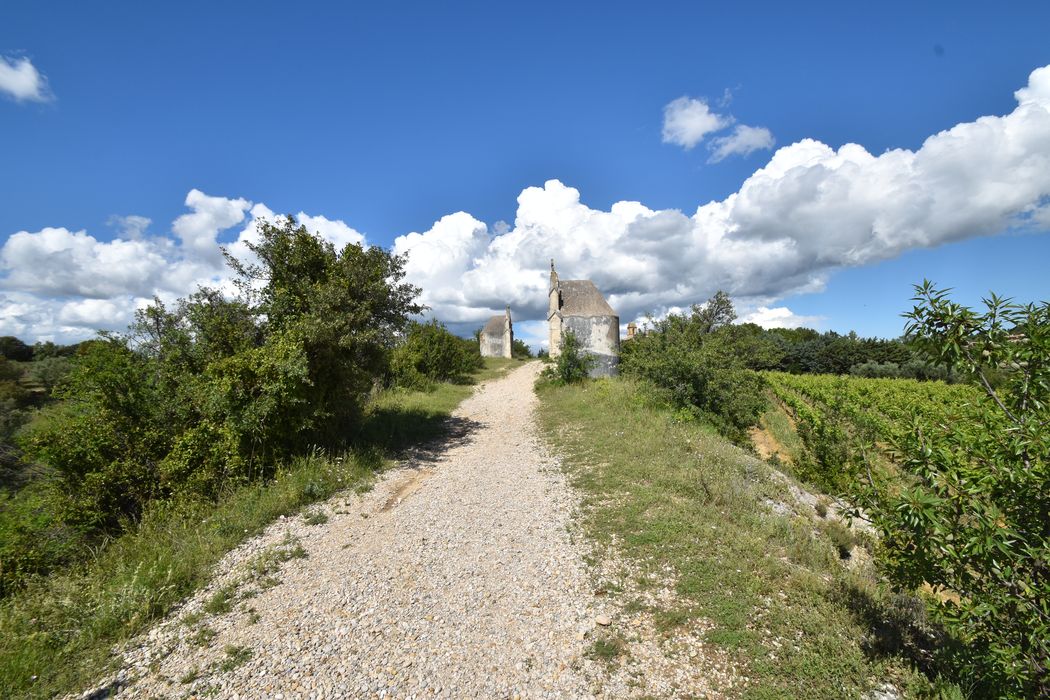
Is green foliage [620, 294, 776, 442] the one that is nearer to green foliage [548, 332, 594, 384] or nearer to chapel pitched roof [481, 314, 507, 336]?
green foliage [548, 332, 594, 384]

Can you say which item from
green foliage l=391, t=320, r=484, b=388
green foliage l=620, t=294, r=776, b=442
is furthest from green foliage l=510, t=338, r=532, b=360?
green foliage l=620, t=294, r=776, b=442

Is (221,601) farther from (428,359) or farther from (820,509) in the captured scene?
→ (428,359)

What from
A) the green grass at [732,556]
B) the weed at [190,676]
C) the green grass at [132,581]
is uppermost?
the green grass at [132,581]

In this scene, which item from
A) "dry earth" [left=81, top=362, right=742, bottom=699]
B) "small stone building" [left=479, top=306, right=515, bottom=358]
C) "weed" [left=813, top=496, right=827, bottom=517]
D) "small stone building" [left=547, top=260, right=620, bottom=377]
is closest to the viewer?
"dry earth" [left=81, top=362, right=742, bottom=699]

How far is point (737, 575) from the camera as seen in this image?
5.34m

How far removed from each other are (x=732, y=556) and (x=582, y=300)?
78.2ft

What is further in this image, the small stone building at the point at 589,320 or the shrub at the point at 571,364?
the small stone building at the point at 589,320

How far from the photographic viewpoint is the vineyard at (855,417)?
3.71m

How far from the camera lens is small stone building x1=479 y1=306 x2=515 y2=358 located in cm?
5519

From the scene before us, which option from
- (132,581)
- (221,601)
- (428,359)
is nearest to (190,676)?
(221,601)

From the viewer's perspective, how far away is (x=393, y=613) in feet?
16.1

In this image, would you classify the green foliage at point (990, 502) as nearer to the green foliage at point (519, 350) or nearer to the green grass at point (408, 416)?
the green grass at point (408, 416)

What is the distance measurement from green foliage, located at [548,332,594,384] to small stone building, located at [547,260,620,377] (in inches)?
31.9

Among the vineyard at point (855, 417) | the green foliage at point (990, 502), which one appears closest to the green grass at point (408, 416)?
the vineyard at point (855, 417)
